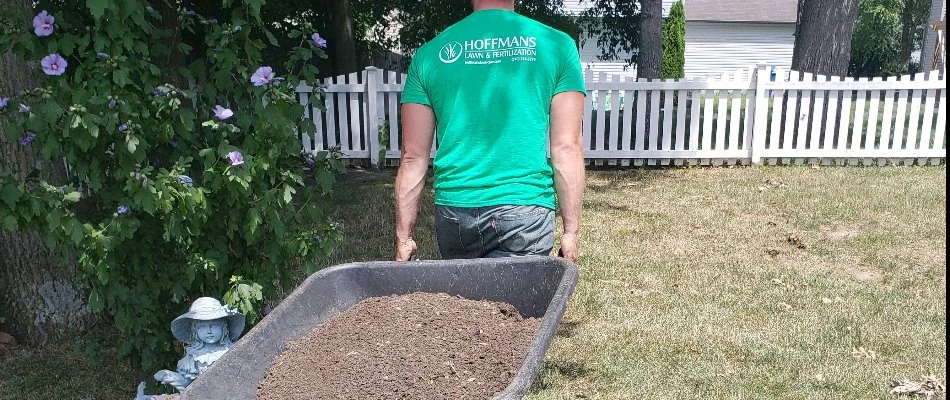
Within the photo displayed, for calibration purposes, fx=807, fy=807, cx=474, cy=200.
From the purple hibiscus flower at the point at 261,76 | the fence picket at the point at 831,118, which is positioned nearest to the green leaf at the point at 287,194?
the purple hibiscus flower at the point at 261,76

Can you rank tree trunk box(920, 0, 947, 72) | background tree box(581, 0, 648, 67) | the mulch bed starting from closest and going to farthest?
1. the mulch bed
2. background tree box(581, 0, 648, 67)
3. tree trunk box(920, 0, 947, 72)

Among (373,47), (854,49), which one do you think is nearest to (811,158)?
(373,47)

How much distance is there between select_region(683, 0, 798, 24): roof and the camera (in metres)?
32.7

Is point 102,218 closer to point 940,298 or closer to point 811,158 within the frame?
point 940,298

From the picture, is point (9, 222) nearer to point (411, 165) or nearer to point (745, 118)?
point (411, 165)

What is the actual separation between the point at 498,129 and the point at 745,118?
7.47m

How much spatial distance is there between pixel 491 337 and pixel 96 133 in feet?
4.81

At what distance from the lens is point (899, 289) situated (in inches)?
202

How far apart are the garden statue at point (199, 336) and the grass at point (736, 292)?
107cm

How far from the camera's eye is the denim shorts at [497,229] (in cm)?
260

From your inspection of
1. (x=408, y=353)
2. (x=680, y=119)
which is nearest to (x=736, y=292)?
(x=408, y=353)

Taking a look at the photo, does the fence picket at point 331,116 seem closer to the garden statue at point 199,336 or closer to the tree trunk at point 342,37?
the tree trunk at point 342,37

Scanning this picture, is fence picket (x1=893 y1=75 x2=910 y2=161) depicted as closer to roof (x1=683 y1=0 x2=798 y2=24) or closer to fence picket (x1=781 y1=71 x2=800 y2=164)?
fence picket (x1=781 y1=71 x2=800 y2=164)

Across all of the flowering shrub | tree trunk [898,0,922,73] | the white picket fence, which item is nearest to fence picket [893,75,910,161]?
the white picket fence
